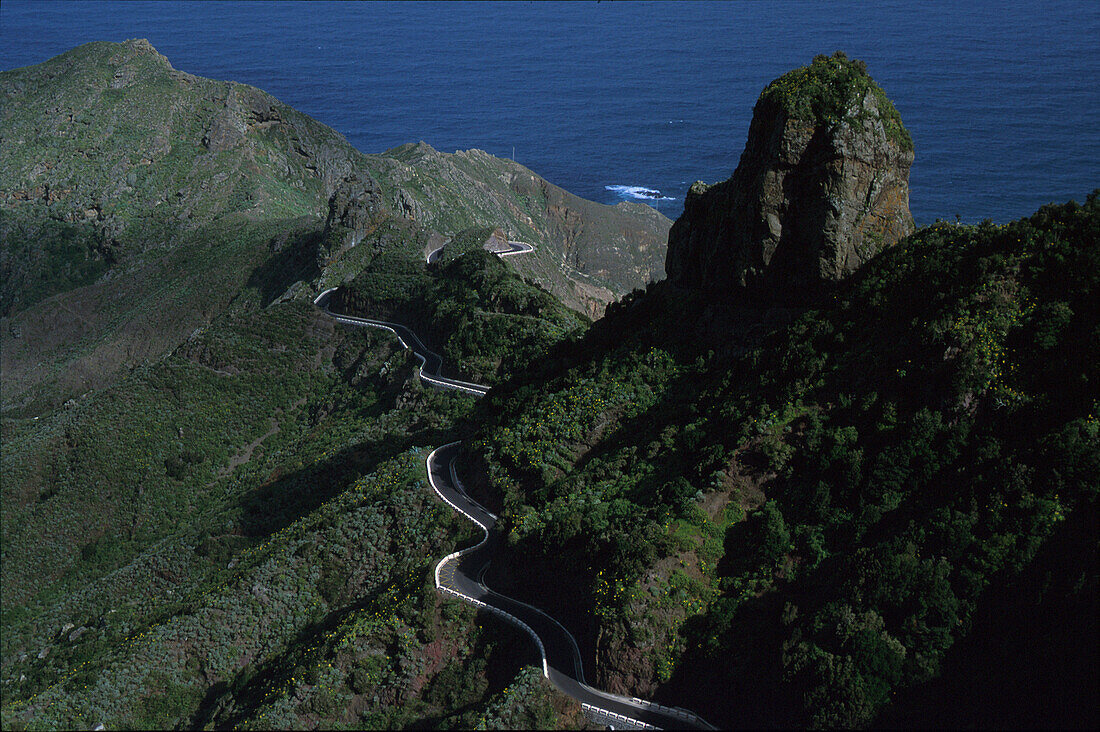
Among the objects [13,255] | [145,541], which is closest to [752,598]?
[145,541]

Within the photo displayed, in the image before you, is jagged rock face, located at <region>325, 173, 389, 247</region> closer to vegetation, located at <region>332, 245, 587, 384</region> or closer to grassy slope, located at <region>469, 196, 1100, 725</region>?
vegetation, located at <region>332, 245, 587, 384</region>

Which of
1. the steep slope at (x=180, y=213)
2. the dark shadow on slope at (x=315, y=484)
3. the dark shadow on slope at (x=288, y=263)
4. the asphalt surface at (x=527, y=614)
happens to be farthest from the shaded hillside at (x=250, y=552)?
the steep slope at (x=180, y=213)

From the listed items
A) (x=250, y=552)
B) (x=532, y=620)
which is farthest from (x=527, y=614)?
(x=250, y=552)

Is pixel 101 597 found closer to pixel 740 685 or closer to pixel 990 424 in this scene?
pixel 740 685

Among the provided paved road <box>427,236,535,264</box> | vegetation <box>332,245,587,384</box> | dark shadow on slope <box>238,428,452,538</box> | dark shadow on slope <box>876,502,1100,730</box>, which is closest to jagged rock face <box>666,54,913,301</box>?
dark shadow on slope <box>876,502,1100,730</box>

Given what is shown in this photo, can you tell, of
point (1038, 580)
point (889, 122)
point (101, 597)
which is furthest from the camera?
point (101, 597)

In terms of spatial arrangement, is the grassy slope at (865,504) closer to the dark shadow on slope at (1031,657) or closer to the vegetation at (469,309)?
the dark shadow on slope at (1031,657)
